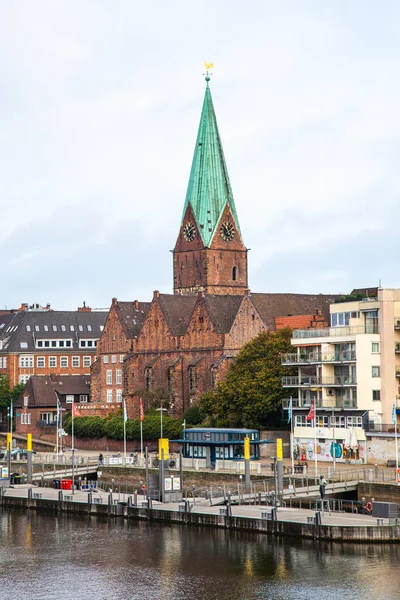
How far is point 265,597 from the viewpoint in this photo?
64438mm

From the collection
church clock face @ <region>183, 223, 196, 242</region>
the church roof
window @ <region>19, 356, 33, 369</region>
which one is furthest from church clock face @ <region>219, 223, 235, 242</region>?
window @ <region>19, 356, 33, 369</region>

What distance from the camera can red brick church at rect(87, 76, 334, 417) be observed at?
135125mm

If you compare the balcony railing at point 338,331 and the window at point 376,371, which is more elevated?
the balcony railing at point 338,331

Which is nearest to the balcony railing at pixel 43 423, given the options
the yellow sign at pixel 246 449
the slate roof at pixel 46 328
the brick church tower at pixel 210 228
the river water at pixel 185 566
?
the slate roof at pixel 46 328

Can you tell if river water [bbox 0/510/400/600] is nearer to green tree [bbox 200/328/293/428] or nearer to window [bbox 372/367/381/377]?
window [bbox 372/367/381/377]

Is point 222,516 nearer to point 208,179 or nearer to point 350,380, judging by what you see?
point 350,380

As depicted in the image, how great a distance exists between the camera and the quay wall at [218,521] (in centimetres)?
7512

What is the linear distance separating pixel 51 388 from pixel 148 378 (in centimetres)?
1260

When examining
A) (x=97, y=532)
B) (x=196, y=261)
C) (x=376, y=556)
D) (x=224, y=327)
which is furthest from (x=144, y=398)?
(x=376, y=556)

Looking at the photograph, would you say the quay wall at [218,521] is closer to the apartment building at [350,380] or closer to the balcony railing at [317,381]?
the apartment building at [350,380]

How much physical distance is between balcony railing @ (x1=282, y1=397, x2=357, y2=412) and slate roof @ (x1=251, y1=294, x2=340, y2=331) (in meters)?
24.6

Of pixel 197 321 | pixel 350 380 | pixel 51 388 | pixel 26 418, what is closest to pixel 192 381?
pixel 197 321

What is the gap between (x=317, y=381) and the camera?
10806 cm

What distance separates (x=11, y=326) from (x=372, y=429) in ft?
260
